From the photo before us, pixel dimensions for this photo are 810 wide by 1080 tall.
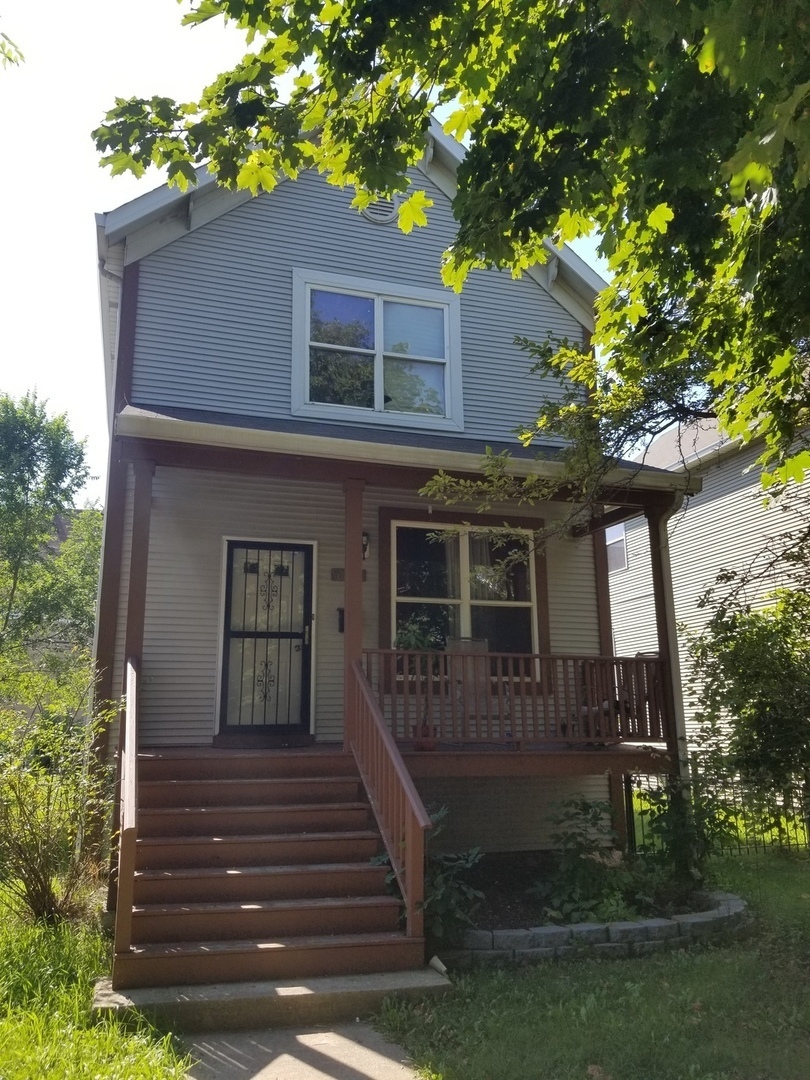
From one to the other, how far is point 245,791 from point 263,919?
1248 mm

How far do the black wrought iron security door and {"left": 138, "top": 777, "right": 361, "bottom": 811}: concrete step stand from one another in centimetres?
164

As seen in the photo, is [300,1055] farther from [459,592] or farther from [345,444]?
[459,592]

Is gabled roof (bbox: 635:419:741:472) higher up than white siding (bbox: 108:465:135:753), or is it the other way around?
gabled roof (bbox: 635:419:741:472)

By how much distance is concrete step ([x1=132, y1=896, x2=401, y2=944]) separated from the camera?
197 inches

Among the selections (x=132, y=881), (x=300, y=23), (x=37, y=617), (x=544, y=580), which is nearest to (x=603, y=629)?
(x=544, y=580)

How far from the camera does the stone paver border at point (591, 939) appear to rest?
539 cm

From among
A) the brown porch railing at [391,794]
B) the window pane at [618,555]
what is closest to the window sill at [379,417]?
the brown porch railing at [391,794]

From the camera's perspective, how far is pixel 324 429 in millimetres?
8305

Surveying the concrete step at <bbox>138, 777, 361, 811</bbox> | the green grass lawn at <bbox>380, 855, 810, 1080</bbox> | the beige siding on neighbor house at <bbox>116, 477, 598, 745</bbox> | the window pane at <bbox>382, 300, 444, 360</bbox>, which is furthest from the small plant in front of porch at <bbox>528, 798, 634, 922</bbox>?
the window pane at <bbox>382, 300, 444, 360</bbox>

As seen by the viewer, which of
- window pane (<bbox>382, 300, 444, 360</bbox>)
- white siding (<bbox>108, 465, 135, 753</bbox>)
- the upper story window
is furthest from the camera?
the upper story window

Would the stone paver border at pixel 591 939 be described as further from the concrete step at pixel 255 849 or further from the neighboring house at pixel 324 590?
the concrete step at pixel 255 849

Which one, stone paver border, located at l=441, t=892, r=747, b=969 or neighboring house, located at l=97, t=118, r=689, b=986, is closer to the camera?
stone paver border, located at l=441, t=892, r=747, b=969

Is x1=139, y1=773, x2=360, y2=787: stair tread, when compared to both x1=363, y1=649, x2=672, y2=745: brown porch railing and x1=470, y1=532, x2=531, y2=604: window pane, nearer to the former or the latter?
x1=363, y1=649, x2=672, y2=745: brown porch railing

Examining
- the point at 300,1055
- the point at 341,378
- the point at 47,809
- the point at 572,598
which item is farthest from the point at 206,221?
the point at 300,1055
